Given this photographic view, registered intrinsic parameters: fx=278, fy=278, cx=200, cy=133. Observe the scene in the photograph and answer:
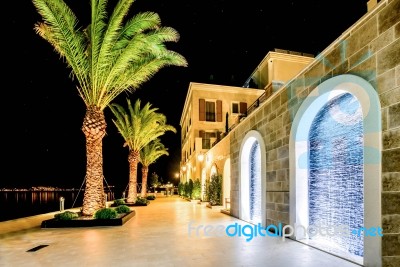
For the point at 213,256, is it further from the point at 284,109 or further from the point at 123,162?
the point at 123,162

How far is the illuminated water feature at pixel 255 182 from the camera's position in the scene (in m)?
10.4

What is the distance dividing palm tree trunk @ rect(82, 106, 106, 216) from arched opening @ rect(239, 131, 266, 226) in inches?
227

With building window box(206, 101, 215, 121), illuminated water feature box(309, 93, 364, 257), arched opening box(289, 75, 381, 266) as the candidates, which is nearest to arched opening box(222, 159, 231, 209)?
arched opening box(289, 75, 381, 266)

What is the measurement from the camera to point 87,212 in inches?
427

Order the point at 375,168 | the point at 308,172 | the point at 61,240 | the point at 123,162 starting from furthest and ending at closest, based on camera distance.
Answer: the point at 123,162, the point at 61,240, the point at 308,172, the point at 375,168

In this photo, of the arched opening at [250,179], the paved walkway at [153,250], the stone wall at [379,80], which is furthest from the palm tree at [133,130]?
the stone wall at [379,80]

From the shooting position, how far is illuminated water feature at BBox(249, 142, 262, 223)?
408 inches

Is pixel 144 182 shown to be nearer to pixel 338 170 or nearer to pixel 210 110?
pixel 210 110

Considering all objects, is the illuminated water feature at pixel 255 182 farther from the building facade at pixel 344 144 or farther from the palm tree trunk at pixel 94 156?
the palm tree trunk at pixel 94 156

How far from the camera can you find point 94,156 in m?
11.3

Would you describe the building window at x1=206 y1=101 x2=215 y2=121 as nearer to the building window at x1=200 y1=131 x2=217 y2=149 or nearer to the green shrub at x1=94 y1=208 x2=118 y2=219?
the building window at x1=200 y1=131 x2=217 y2=149

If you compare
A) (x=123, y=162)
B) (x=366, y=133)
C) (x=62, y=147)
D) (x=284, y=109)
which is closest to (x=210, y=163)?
(x=284, y=109)

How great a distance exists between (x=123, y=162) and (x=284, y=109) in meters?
67.8

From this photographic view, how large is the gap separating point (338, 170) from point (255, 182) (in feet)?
16.2
